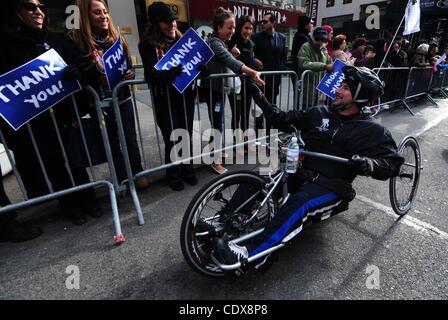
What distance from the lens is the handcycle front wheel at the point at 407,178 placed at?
2.84m

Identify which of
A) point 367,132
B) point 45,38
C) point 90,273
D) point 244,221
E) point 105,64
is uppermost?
point 45,38

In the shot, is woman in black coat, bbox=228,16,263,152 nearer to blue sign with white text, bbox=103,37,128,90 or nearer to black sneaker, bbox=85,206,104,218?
blue sign with white text, bbox=103,37,128,90

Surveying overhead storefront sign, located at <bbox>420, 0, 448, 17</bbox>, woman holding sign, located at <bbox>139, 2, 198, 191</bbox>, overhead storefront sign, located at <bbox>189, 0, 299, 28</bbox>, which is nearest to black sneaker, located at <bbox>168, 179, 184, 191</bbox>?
woman holding sign, located at <bbox>139, 2, 198, 191</bbox>

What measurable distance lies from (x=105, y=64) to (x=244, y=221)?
1.84 metres

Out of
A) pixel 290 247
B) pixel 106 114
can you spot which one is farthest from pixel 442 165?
pixel 106 114

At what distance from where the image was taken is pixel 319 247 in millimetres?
2451

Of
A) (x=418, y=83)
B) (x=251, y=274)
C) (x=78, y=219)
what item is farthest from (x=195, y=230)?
(x=418, y=83)

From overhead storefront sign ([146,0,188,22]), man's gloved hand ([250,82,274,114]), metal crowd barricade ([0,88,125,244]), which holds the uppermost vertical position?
→ overhead storefront sign ([146,0,188,22])

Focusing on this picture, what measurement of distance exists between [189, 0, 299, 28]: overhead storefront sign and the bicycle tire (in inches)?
426

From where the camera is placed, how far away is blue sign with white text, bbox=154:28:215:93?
2.84 meters

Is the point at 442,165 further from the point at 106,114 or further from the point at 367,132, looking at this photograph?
the point at 106,114

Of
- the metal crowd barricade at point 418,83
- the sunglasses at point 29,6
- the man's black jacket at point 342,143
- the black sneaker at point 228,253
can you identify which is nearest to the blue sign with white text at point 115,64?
the sunglasses at point 29,6

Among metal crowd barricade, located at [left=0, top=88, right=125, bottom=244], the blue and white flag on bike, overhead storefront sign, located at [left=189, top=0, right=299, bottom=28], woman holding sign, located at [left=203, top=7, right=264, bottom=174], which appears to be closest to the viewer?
metal crowd barricade, located at [left=0, top=88, right=125, bottom=244]

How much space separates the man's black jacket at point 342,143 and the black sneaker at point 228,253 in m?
0.88
